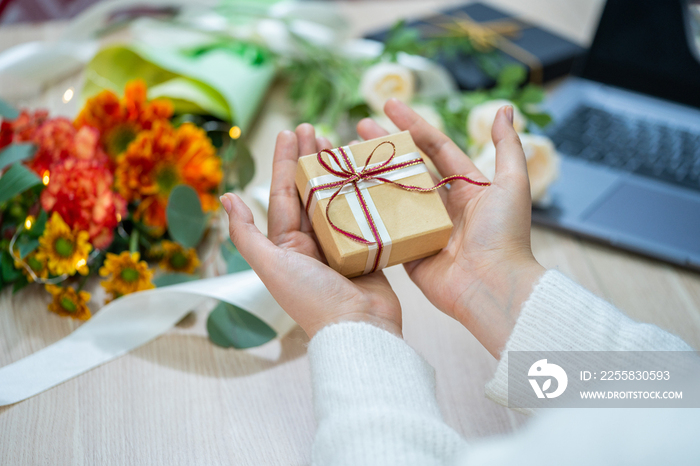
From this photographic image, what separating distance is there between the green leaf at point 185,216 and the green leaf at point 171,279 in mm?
53

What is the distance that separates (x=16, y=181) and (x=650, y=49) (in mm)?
1323

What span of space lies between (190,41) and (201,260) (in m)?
0.64

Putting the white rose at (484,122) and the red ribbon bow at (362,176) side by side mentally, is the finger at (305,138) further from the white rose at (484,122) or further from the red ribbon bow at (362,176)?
the white rose at (484,122)

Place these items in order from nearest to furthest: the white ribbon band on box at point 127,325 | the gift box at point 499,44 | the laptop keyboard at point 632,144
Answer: the white ribbon band on box at point 127,325, the laptop keyboard at point 632,144, the gift box at point 499,44

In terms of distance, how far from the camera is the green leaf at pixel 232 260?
34.4 inches

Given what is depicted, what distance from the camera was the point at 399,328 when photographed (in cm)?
72

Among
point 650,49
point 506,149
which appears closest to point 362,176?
point 506,149

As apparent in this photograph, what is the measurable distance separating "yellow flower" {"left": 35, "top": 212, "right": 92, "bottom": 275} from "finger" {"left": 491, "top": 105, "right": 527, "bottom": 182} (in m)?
0.65

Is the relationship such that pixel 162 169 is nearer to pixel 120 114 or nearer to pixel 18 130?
pixel 120 114

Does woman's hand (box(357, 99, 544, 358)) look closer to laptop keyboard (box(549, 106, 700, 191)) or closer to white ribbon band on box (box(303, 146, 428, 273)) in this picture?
white ribbon band on box (box(303, 146, 428, 273))

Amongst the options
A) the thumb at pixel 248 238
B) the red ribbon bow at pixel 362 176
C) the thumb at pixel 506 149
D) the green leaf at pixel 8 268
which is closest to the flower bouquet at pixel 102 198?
the green leaf at pixel 8 268

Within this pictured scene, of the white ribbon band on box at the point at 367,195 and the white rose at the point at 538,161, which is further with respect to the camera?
the white rose at the point at 538,161

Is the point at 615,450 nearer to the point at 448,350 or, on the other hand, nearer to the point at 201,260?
the point at 448,350

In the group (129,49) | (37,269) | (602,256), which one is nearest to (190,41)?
(129,49)
